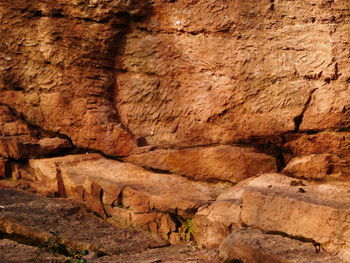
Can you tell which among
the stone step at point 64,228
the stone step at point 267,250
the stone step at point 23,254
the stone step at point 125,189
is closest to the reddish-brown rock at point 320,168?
the stone step at point 125,189

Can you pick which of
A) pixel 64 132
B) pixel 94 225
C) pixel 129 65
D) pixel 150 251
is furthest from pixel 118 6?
pixel 150 251

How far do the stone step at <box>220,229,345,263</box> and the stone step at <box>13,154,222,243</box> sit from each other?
811mm

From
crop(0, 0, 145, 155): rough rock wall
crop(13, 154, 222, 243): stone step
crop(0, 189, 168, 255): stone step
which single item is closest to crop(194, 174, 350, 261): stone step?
crop(13, 154, 222, 243): stone step

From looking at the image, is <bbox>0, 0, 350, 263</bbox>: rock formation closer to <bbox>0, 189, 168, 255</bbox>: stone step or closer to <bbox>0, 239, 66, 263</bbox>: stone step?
<bbox>0, 239, 66, 263</bbox>: stone step

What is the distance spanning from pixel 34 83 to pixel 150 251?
9.60 ft

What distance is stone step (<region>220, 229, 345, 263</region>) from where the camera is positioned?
13.6ft

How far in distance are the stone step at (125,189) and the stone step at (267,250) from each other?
2.66 feet

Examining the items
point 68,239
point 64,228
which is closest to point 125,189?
point 64,228

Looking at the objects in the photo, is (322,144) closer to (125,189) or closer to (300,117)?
(300,117)

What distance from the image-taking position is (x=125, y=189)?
225 inches

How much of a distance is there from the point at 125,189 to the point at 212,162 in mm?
1019

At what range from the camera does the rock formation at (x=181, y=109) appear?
545 centimetres

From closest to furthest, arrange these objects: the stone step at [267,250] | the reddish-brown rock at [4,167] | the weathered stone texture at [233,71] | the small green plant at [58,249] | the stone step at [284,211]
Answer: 1. the stone step at [267,250]
2. the stone step at [284,211]
3. the small green plant at [58,249]
4. the weathered stone texture at [233,71]
5. the reddish-brown rock at [4,167]

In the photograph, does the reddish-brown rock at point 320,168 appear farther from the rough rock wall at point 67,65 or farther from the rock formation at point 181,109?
the rough rock wall at point 67,65
